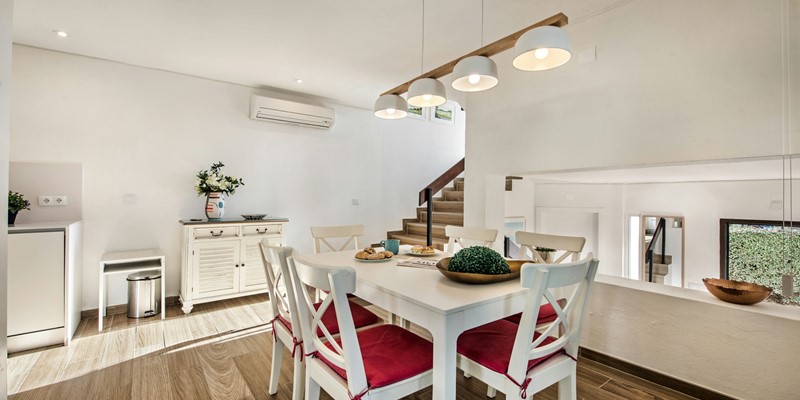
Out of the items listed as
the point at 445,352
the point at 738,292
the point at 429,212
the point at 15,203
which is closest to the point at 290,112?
the point at 429,212

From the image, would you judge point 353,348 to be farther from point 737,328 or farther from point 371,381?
point 737,328

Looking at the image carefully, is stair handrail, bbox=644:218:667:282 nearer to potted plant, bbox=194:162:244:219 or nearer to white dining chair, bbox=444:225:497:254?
white dining chair, bbox=444:225:497:254

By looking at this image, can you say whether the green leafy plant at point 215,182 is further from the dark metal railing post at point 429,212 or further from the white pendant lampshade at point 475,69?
the white pendant lampshade at point 475,69

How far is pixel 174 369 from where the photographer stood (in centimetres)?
228

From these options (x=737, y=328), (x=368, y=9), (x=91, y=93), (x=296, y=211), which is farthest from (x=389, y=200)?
(x=737, y=328)

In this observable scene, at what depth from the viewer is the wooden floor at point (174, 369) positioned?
6.58 ft

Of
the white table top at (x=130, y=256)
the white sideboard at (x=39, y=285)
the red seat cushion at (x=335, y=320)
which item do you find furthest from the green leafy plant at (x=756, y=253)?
the white sideboard at (x=39, y=285)

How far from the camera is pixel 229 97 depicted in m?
3.91

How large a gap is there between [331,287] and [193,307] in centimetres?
306

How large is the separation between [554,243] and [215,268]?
317 cm

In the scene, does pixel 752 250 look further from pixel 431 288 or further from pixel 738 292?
pixel 431 288

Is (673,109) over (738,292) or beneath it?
over

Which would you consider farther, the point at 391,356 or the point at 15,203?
the point at 15,203

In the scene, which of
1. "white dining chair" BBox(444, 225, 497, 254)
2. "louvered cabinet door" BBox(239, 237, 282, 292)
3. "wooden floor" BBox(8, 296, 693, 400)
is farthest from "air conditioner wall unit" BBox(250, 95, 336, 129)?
"white dining chair" BBox(444, 225, 497, 254)
